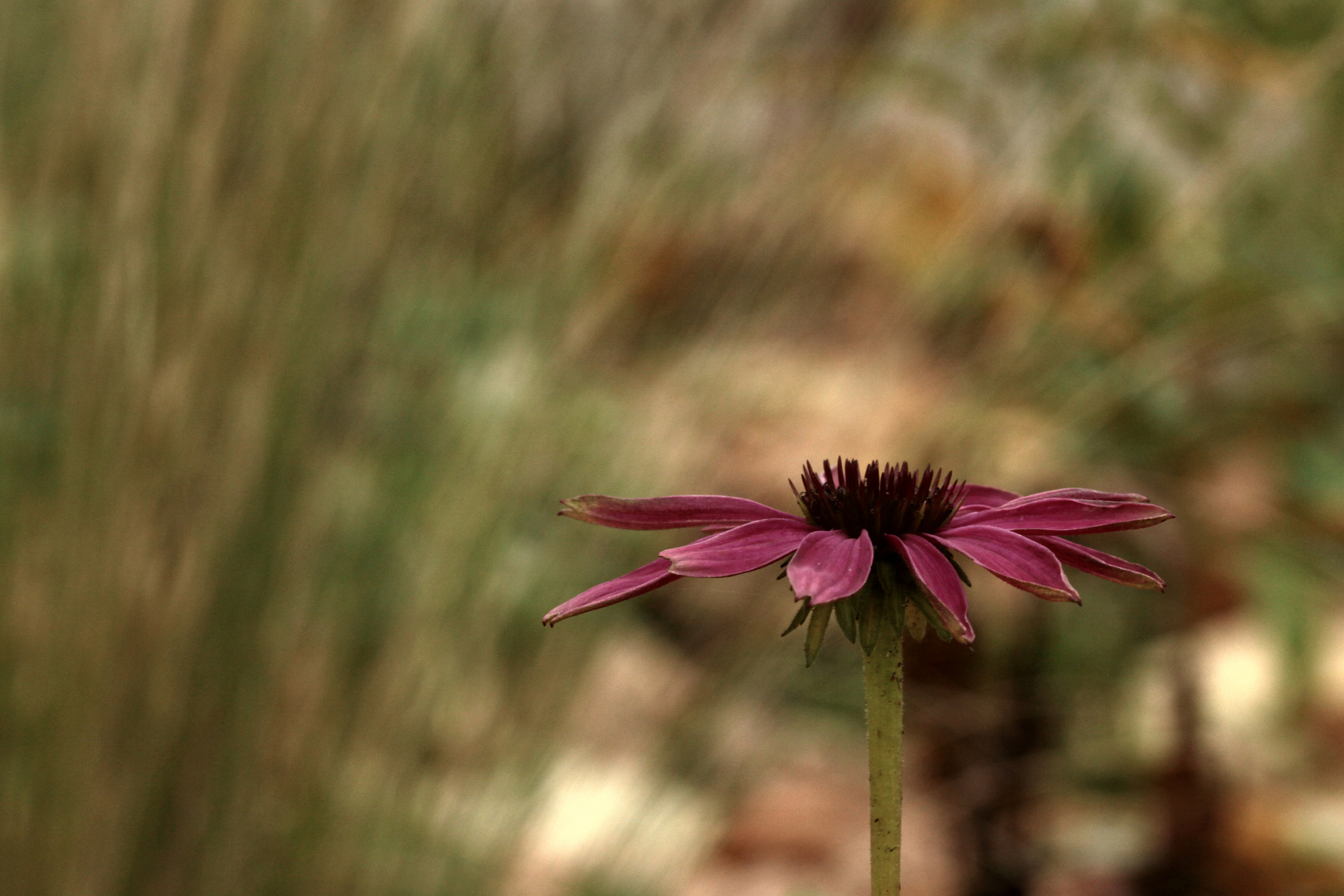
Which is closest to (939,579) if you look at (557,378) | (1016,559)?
(1016,559)

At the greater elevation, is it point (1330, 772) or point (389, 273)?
point (389, 273)

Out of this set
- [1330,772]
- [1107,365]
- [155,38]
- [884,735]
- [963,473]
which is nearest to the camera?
[884,735]

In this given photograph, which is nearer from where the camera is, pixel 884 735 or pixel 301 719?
pixel 884 735

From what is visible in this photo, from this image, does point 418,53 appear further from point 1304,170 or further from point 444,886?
Answer: point 1304,170

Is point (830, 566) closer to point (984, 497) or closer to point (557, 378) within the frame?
point (984, 497)

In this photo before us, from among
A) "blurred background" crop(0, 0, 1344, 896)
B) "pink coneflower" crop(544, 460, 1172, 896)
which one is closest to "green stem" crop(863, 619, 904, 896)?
"pink coneflower" crop(544, 460, 1172, 896)

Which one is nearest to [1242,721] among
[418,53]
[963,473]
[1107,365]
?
[1107,365]

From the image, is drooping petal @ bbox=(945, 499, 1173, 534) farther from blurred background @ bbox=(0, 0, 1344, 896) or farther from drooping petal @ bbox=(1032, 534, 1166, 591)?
blurred background @ bbox=(0, 0, 1344, 896)
